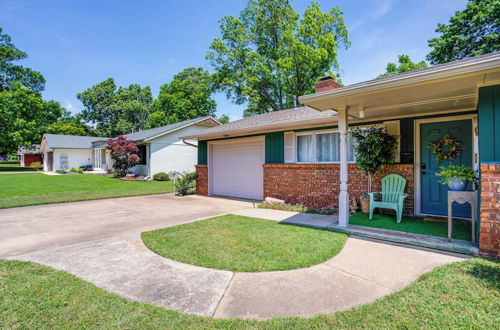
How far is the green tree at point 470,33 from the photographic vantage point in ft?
49.9

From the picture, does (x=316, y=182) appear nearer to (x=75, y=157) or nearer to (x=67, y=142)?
(x=75, y=157)

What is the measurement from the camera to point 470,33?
647 inches

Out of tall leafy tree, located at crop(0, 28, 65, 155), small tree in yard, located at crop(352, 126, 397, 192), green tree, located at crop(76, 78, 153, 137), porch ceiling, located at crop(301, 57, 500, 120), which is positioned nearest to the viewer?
porch ceiling, located at crop(301, 57, 500, 120)

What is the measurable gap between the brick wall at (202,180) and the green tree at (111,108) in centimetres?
3229

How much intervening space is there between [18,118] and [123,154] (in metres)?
17.7

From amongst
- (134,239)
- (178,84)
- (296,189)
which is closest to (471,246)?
(296,189)

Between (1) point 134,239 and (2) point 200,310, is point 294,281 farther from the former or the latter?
(1) point 134,239

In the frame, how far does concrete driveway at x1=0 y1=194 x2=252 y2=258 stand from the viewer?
4590mm

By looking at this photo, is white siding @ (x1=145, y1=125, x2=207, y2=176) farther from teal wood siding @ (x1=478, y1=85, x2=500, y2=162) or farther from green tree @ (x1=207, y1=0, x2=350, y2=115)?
teal wood siding @ (x1=478, y1=85, x2=500, y2=162)

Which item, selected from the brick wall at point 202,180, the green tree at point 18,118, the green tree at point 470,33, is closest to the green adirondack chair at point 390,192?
the brick wall at point 202,180

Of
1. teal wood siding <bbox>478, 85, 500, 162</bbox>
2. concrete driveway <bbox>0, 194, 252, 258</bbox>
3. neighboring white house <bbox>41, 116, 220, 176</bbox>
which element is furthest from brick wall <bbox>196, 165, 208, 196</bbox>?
teal wood siding <bbox>478, 85, 500, 162</bbox>

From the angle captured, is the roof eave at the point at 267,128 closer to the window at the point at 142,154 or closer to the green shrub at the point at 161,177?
the green shrub at the point at 161,177

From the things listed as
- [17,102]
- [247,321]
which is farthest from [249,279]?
[17,102]

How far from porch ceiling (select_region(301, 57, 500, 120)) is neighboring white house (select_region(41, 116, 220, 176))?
35.2 feet
